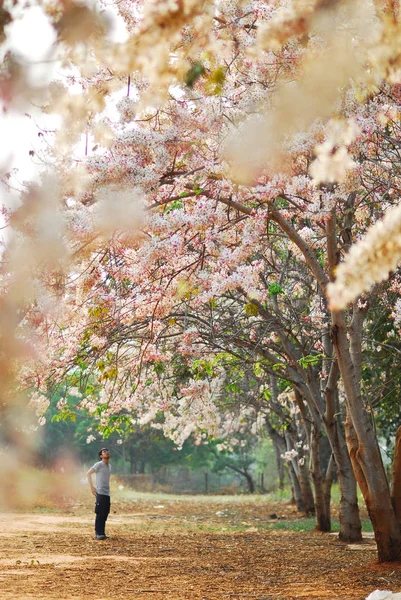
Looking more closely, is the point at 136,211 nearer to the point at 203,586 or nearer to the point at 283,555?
the point at 203,586

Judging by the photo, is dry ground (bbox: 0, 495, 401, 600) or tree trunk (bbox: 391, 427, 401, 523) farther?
tree trunk (bbox: 391, 427, 401, 523)

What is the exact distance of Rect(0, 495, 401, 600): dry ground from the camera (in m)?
7.48

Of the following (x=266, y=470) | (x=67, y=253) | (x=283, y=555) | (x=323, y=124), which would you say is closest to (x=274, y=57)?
(x=323, y=124)

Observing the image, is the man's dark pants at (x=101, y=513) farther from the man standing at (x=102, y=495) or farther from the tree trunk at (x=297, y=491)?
the tree trunk at (x=297, y=491)

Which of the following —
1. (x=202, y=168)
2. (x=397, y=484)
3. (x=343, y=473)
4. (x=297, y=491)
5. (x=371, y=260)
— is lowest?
(x=397, y=484)

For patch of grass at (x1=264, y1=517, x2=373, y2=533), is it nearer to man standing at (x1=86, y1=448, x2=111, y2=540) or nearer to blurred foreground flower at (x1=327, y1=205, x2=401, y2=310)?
man standing at (x1=86, y1=448, x2=111, y2=540)

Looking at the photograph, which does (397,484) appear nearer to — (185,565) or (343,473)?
(185,565)

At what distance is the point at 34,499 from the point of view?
2392 cm

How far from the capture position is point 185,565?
9750mm

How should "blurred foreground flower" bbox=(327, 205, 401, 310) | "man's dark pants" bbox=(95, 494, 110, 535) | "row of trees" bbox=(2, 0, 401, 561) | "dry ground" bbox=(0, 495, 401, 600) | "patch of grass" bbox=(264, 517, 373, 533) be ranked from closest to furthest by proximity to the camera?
Result: "blurred foreground flower" bbox=(327, 205, 401, 310) → "row of trees" bbox=(2, 0, 401, 561) → "dry ground" bbox=(0, 495, 401, 600) → "man's dark pants" bbox=(95, 494, 110, 535) → "patch of grass" bbox=(264, 517, 373, 533)

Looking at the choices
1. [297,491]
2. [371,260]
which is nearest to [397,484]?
[371,260]

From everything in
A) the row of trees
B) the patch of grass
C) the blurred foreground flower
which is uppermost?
the row of trees

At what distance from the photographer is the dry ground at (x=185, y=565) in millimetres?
7477

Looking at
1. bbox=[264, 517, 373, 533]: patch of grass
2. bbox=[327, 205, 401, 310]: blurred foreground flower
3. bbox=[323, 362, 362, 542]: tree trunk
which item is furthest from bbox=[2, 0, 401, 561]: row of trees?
bbox=[264, 517, 373, 533]: patch of grass
